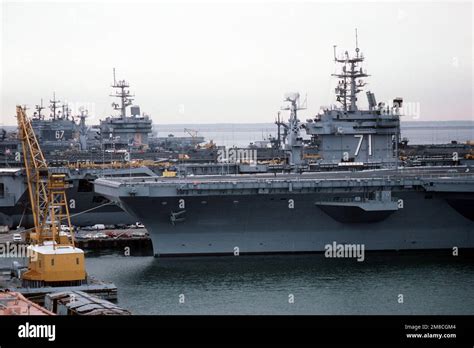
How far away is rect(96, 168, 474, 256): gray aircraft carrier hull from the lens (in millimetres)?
25484

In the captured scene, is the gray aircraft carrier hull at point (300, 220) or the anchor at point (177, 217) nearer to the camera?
the anchor at point (177, 217)

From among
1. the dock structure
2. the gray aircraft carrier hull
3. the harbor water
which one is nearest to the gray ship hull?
the gray aircraft carrier hull

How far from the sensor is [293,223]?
2591 cm

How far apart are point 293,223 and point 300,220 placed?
0.67ft

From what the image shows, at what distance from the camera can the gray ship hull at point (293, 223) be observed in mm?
25547

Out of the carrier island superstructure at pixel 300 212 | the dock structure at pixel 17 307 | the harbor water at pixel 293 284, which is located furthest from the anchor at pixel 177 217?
the dock structure at pixel 17 307

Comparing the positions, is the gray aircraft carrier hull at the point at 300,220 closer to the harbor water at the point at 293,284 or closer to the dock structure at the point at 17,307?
the harbor water at the point at 293,284

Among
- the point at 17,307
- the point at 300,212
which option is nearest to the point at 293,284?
the point at 300,212

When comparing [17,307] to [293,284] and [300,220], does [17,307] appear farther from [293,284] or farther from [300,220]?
[300,220]

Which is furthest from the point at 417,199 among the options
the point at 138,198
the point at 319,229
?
the point at 138,198

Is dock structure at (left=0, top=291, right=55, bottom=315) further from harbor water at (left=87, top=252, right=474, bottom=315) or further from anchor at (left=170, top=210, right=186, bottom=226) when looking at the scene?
anchor at (left=170, top=210, right=186, bottom=226)

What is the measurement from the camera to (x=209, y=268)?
80.4 ft
